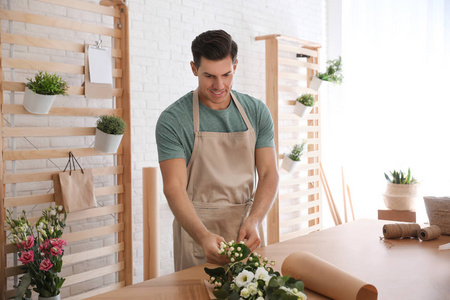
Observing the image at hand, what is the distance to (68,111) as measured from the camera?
3361mm

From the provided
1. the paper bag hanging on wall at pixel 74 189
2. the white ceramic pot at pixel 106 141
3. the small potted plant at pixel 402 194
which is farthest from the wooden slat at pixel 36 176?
the small potted plant at pixel 402 194

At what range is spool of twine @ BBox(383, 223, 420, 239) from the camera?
2287 millimetres

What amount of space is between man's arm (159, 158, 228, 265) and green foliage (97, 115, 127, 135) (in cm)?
124

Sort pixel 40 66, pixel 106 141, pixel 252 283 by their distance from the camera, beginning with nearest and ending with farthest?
pixel 252 283
pixel 40 66
pixel 106 141

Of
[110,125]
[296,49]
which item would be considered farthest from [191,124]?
[296,49]

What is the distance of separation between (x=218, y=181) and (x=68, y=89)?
157 centimetres

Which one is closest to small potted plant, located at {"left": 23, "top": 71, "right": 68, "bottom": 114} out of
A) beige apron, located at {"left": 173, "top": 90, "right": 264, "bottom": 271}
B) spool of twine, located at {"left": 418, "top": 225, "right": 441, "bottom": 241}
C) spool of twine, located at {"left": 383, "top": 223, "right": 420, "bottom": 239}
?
beige apron, located at {"left": 173, "top": 90, "right": 264, "bottom": 271}

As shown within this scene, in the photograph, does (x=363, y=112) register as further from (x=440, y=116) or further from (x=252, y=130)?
(x=252, y=130)

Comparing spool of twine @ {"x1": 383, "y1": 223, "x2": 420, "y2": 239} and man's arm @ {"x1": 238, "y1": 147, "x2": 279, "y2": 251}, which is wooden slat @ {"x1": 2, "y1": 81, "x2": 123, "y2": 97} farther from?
spool of twine @ {"x1": 383, "y1": 223, "x2": 420, "y2": 239}

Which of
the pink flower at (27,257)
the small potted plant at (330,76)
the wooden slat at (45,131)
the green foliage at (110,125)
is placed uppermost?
the small potted plant at (330,76)

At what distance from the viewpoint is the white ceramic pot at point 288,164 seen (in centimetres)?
526

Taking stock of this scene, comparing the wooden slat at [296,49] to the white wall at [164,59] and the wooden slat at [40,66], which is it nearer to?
the white wall at [164,59]

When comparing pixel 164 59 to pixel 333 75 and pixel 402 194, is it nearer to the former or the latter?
pixel 333 75

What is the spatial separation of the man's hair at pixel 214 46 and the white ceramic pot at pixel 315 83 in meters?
3.54
